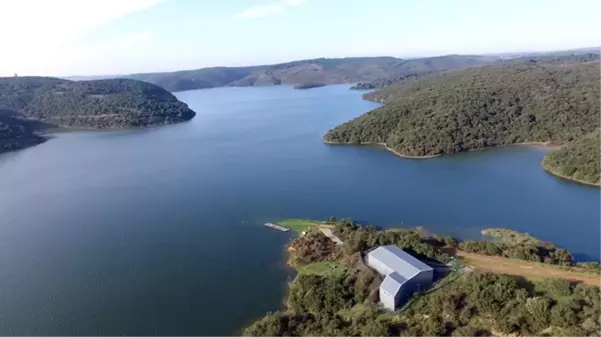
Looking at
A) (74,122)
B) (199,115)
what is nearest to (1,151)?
(74,122)

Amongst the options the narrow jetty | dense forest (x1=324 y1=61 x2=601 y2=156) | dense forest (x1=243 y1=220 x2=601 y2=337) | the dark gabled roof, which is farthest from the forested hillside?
dense forest (x1=243 y1=220 x2=601 y2=337)

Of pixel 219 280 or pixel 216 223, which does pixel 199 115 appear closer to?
pixel 216 223

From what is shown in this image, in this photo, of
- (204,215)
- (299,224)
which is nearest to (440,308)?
(299,224)

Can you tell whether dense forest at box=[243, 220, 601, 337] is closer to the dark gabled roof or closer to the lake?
the dark gabled roof

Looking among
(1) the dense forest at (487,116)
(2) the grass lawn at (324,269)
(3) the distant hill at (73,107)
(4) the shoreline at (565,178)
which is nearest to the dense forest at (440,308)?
(2) the grass lawn at (324,269)

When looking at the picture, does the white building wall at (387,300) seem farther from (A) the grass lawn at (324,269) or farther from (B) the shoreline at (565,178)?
(B) the shoreline at (565,178)

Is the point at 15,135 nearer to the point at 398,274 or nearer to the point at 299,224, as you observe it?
the point at 299,224
